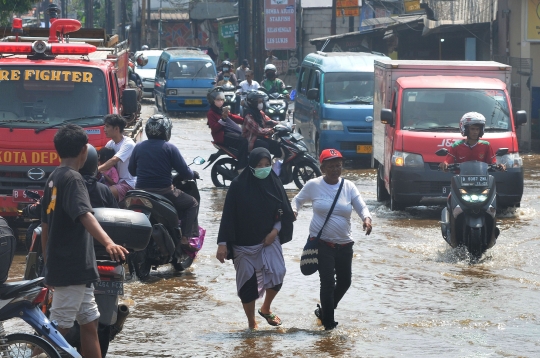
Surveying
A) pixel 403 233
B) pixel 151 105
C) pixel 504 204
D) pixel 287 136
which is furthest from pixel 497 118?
pixel 151 105

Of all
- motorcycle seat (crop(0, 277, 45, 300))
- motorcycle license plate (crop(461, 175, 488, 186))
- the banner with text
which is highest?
the banner with text

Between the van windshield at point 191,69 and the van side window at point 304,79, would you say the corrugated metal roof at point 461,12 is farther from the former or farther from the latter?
the van windshield at point 191,69

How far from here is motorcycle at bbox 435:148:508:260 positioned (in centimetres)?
1026

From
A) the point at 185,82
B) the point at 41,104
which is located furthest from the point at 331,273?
the point at 185,82

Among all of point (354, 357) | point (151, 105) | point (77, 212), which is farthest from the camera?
point (151, 105)

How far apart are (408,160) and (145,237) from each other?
742 cm

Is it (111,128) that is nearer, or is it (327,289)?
(327,289)

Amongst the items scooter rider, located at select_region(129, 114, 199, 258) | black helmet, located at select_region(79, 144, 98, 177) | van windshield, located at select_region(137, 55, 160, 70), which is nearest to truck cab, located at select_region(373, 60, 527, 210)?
scooter rider, located at select_region(129, 114, 199, 258)

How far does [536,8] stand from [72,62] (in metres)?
13.9

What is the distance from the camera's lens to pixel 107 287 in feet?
20.4

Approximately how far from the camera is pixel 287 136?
15.6m

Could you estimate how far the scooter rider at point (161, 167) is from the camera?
937 cm

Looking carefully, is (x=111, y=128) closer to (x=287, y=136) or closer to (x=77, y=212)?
(x=77, y=212)

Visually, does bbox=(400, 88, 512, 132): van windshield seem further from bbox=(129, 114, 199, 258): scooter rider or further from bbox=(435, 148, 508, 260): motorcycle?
bbox=(129, 114, 199, 258): scooter rider
